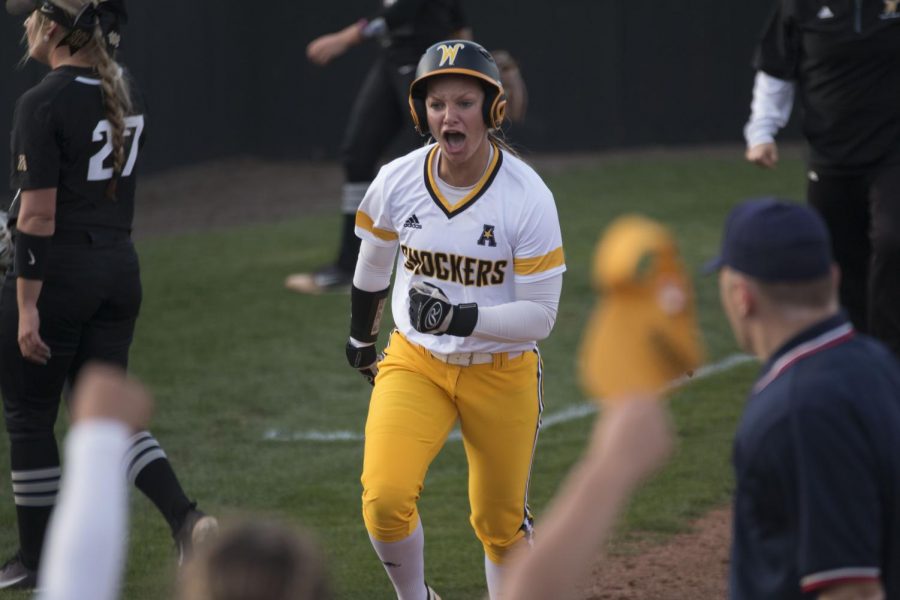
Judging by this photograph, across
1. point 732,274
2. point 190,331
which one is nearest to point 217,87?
point 190,331

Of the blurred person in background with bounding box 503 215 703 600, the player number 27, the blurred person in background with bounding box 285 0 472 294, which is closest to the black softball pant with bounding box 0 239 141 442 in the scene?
the player number 27

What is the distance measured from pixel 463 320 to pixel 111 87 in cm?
184

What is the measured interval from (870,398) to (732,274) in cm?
42

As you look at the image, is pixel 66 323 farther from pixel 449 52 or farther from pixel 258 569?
pixel 258 569

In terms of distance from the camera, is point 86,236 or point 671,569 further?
point 671,569

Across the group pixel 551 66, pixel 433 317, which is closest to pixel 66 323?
pixel 433 317

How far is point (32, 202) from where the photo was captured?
17.5 ft

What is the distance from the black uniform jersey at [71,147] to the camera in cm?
531

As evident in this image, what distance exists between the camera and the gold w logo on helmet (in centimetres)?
505

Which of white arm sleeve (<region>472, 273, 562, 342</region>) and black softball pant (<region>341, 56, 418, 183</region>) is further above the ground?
white arm sleeve (<region>472, 273, 562, 342</region>)

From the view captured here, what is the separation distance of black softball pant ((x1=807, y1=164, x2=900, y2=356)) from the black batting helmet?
8.32ft

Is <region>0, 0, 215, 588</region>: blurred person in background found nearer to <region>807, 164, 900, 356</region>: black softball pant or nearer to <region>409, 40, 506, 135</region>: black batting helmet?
<region>409, 40, 506, 135</region>: black batting helmet

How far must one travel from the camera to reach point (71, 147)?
5.38m

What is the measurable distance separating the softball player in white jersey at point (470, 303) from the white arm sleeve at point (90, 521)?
8.42 feet
